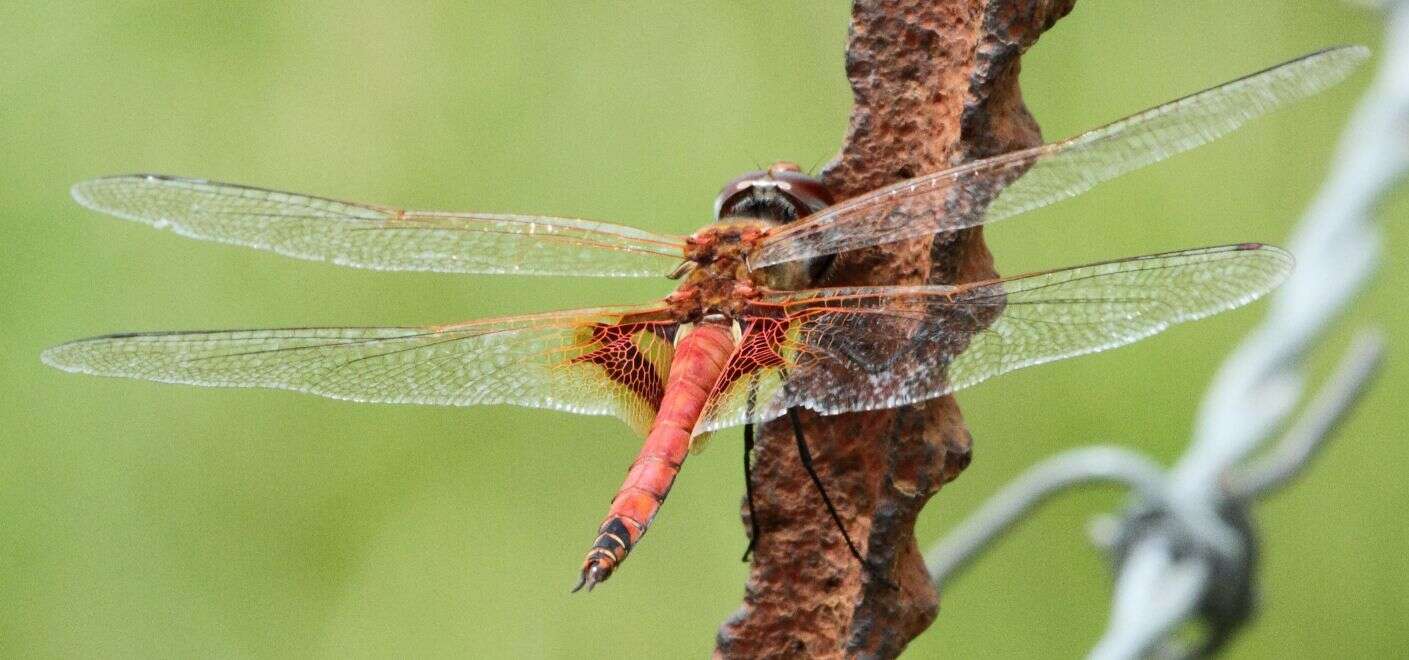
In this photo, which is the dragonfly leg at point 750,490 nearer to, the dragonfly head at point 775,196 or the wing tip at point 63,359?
the dragonfly head at point 775,196

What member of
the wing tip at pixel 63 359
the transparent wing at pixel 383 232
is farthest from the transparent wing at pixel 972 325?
the wing tip at pixel 63 359

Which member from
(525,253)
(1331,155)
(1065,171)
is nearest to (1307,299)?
(1065,171)

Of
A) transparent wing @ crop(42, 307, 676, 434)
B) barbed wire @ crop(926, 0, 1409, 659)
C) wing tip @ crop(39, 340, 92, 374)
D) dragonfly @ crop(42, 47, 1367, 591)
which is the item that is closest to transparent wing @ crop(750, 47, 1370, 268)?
dragonfly @ crop(42, 47, 1367, 591)

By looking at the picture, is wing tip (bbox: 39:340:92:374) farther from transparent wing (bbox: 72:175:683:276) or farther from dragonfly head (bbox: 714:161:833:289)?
dragonfly head (bbox: 714:161:833:289)

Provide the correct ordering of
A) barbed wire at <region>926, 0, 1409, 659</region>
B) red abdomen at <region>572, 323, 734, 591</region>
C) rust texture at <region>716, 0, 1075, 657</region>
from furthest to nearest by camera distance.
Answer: barbed wire at <region>926, 0, 1409, 659</region> < red abdomen at <region>572, 323, 734, 591</region> < rust texture at <region>716, 0, 1075, 657</region>

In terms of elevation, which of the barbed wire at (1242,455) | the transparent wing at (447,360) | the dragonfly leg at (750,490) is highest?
the barbed wire at (1242,455)

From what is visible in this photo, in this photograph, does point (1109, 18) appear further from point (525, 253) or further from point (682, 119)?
point (525, 253)
